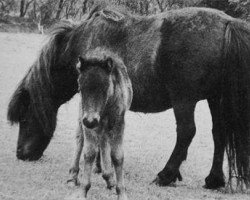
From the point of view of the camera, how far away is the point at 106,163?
6.24 m

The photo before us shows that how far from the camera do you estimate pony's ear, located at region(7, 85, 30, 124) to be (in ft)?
25.3

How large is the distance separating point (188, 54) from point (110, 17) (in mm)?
1414

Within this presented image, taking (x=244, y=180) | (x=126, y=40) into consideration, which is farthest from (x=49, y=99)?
(x=244, y=180)

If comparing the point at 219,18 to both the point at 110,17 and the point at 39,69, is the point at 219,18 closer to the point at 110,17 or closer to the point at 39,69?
the point at 110,17

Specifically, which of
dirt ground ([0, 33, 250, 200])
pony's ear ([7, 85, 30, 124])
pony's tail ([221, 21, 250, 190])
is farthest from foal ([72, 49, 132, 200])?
pony's ear ([7, 85, 30, 124])

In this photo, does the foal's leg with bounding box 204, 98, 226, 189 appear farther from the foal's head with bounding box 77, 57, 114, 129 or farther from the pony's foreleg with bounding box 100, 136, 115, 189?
the foal's head with bounding box 77, 57, 114, 129

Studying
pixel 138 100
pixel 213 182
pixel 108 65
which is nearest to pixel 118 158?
pixel 108 65

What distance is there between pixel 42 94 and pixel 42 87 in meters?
0.11

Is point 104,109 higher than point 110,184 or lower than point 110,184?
higher

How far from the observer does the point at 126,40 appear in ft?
24.0

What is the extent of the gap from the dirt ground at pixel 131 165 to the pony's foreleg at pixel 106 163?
0.15 m

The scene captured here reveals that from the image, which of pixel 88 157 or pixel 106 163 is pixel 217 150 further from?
pixel 88 157

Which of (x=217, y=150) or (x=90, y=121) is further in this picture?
(x=217, y=150)

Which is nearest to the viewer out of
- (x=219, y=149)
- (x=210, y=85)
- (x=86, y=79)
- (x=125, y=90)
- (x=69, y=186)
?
(x=86, y=79)
